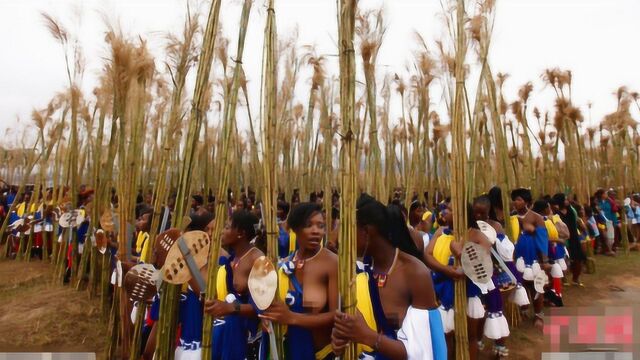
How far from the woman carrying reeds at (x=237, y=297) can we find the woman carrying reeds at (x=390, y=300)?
697 mm

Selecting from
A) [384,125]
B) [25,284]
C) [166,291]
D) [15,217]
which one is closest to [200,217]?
[166,291]

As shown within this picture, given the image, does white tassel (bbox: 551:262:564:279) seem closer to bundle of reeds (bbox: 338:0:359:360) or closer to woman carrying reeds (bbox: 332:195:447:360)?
woman carrying reeds (bbox: 332:195:447:360)

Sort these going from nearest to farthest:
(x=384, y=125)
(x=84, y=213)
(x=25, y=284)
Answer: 1. (x=84, y=213)
2. (x=25, y=284)
3. (x=384, y=125)

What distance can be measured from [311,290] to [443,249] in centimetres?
147

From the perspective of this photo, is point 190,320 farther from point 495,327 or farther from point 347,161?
point 495,327

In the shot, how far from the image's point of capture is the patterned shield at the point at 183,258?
171 centimetres

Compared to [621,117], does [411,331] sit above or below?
below

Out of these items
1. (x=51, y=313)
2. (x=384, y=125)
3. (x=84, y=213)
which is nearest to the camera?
(x=51, y=313)

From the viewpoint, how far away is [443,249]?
3.05 m

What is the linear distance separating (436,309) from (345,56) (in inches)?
41.5

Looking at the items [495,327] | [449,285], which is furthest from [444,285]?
[495,327]

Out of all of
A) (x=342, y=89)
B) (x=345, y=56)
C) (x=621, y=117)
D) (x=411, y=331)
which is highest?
(x=621, y=117)

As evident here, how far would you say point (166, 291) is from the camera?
6.27 ft

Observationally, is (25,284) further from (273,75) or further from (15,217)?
(273,75)
